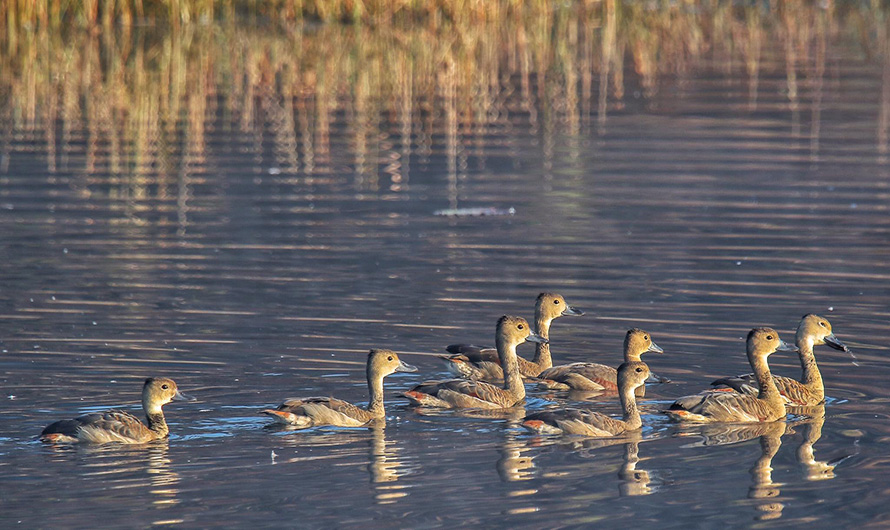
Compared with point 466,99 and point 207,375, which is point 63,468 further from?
point 466,99

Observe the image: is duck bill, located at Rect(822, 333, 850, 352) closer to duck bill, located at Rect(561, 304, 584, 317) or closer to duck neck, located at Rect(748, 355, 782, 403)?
duck neck, located at Rect(748, 355, 782, 403)

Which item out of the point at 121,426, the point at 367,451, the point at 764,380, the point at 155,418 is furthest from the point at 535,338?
the point at 121,426

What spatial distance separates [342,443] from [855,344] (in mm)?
3853

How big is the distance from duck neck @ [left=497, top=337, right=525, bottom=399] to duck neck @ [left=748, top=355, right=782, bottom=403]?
140 cm

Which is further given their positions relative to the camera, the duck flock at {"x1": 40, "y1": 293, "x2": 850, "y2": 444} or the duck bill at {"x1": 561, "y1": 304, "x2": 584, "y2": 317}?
the duck bill at {"x1": 561, "y1": 304, "x2": 584, "y2": 317}

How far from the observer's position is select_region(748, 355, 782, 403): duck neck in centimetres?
934

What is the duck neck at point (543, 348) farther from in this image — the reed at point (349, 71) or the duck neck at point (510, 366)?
the reed at point (349, 71)

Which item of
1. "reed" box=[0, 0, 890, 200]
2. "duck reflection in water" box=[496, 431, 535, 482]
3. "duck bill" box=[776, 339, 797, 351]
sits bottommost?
"duck reflection in water" box=[496, 431, 535, 482]

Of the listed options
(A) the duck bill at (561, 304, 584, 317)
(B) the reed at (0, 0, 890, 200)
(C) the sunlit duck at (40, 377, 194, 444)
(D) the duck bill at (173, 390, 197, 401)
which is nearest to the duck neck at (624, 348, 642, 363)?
(A) the duck bill at (561, 304, 584, 317)

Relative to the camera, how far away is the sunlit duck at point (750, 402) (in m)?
8.95

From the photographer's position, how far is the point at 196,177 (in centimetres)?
1708

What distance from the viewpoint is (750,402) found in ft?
30.0

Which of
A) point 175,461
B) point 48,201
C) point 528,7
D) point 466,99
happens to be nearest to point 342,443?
point 175,461

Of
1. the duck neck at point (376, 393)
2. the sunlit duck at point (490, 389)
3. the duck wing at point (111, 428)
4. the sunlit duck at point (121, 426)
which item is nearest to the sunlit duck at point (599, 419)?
the sunlit duck at point (490, 389)
